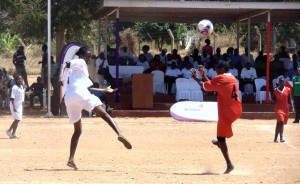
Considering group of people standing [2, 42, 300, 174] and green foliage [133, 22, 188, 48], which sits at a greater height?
green foliage [133, 22, 188, 48]

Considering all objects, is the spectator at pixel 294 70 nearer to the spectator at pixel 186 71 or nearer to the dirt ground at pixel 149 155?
the spectator at pixel 186 71

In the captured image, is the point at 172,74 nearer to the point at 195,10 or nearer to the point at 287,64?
the point at 195,10

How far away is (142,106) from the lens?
25641 millimetres

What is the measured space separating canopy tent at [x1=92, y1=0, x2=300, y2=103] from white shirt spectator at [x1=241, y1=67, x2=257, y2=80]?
131 cm

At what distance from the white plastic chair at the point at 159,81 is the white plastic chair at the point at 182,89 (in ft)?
3.34

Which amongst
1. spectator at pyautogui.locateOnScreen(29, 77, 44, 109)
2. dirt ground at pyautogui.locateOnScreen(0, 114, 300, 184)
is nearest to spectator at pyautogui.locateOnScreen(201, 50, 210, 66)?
dirt ground at pyautogui.locateOnScreen(0, 114, 300, 184)

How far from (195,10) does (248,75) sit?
296 cm

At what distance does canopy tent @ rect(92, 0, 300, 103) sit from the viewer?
25.2 metres

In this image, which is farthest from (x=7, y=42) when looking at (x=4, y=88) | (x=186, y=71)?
(x=186, y=71)

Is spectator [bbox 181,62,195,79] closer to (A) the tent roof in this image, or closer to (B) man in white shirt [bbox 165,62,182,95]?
(B) man in white shirt [bbox 165,62,182,95]

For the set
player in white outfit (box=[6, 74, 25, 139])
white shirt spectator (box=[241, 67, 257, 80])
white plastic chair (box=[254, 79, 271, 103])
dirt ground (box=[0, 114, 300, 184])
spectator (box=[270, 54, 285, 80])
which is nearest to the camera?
dirt ground (box=[0, 114, 300, 184])

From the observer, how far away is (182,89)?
26.0m

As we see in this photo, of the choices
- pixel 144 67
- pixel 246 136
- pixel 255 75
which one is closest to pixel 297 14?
pixel 255 75

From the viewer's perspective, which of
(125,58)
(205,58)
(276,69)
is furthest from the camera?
(205,58)
